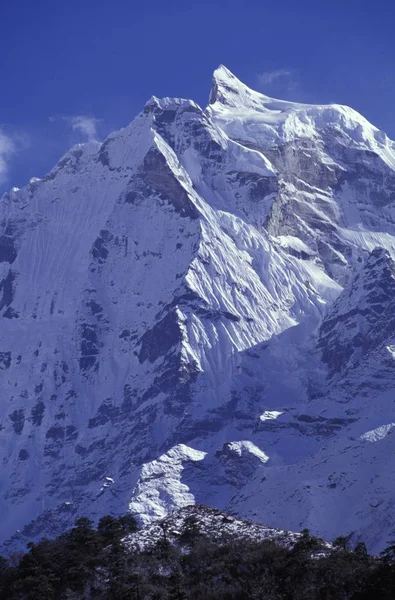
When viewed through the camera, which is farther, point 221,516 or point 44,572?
point 221,516

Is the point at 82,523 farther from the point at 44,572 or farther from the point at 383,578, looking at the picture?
the point at 383,578

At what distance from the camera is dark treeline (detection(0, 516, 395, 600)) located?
135 m

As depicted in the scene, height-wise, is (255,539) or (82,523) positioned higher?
(82,523)

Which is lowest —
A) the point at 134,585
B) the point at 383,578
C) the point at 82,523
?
the point at 383,578

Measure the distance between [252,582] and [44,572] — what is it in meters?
17.6

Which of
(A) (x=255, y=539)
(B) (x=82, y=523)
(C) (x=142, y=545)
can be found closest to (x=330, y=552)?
(A) (x=255, y=539)

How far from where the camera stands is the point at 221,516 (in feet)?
514

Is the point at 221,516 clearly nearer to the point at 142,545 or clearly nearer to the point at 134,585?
the point at 142,545

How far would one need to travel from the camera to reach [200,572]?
14100 centimetres

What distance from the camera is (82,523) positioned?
6324 inches

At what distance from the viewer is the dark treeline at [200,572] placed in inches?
5305

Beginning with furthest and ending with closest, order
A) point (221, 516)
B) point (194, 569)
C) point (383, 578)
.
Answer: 1. point (221, 516)
2. point (194, 569)
3. point (383, 578)

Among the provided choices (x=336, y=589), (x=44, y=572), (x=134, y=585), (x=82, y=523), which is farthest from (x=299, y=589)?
(x=82, y=523)

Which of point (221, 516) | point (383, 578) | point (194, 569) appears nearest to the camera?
point (383, 578)
